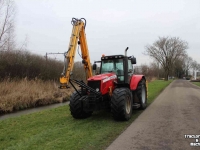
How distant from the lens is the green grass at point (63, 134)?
487cm

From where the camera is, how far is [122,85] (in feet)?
27.2

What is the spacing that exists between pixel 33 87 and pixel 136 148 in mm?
12181

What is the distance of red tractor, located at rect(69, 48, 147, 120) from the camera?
6.92m

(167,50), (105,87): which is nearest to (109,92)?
(105,87)

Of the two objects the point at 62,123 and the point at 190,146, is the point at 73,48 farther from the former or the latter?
the point at 190,146

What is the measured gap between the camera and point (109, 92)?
755cm

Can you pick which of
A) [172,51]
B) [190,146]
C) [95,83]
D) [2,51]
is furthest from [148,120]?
[172,51]

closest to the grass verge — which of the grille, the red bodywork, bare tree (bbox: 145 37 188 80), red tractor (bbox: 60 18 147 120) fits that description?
red tractor (bbox: 60 18 147 120)

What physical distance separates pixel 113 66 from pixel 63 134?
3.78m

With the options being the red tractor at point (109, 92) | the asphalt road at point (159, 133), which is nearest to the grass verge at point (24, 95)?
the red tractor at point (109, 92)

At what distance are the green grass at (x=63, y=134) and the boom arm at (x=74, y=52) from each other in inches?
54.6

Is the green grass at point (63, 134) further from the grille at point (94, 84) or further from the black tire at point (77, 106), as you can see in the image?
the grille at point (94, 84)

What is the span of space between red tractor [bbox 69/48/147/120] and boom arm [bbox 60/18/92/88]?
409 mm

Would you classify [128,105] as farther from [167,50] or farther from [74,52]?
[167,50]
